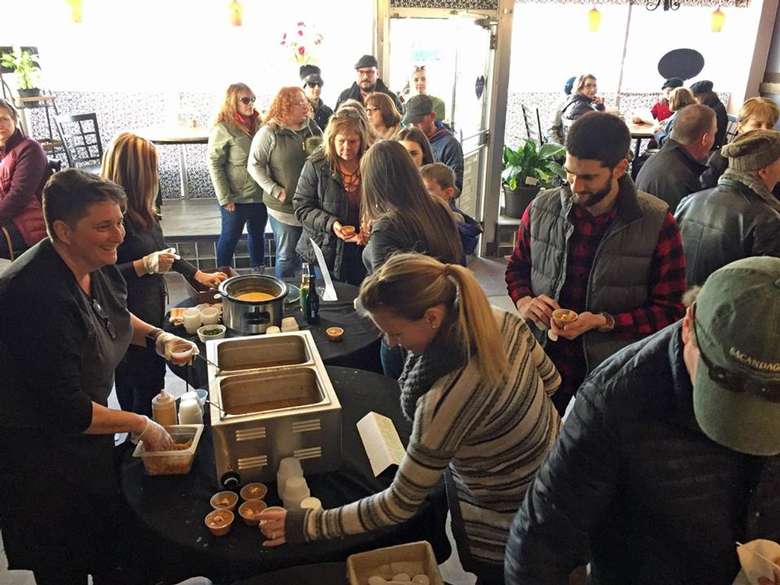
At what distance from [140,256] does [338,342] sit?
102 cm

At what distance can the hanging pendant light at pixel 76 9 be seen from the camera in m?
5.93

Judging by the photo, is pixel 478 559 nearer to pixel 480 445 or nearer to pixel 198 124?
pixel 480 445

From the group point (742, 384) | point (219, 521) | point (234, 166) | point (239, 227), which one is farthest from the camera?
point (239, 227)

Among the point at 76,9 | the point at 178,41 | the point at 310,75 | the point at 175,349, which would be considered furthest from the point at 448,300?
the point at 178,41

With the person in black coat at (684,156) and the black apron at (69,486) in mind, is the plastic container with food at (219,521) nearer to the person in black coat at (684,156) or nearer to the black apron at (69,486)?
the black apron at (69,486)

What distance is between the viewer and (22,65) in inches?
239

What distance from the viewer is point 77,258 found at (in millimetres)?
1931

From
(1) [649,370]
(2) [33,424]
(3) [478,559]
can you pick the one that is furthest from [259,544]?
(1) [649,370]

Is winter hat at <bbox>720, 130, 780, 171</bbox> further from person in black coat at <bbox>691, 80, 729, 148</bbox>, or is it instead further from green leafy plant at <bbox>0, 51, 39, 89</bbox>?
green leafy plant at <bbox>0, 51, 39, 89</bbox>

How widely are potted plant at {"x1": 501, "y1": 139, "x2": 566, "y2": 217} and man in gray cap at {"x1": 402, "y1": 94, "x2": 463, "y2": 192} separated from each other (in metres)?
2.37

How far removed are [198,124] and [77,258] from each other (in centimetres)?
535

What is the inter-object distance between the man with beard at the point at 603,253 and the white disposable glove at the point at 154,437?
1446mm

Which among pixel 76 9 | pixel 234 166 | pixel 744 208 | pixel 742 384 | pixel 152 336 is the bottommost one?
pixel 152 336

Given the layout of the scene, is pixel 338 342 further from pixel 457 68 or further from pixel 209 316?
pixel 457 68
